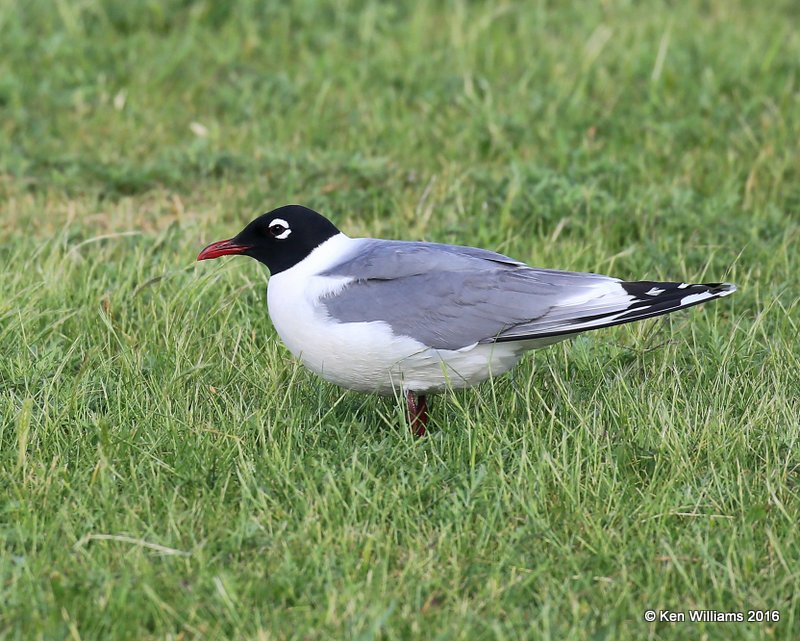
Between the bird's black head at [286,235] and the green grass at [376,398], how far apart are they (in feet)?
1.50

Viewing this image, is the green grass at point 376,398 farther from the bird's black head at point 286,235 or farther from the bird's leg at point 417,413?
the bird's black head at point 286,235

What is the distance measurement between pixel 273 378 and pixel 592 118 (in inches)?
139

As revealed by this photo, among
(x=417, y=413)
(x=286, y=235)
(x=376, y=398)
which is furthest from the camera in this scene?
(x=376, y=398)

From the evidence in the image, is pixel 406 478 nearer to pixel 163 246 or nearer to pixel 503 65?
pixel 163 246

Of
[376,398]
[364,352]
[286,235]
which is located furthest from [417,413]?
[286,235]

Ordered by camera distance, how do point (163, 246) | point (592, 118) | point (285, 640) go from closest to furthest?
1. point (285, 640)
2. point (163, 246)
3. point (592, 118)

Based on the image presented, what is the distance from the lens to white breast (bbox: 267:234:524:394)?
13.3 feet

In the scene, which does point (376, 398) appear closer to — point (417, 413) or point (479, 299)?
point (417, 413)

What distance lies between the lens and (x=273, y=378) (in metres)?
4.50

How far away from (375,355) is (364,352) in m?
0.04

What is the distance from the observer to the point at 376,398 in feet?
15.0

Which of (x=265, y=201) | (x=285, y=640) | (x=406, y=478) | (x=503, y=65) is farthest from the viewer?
(x=503, y=65)

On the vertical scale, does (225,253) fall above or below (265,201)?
above

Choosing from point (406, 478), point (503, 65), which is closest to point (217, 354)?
point (406, 478)
